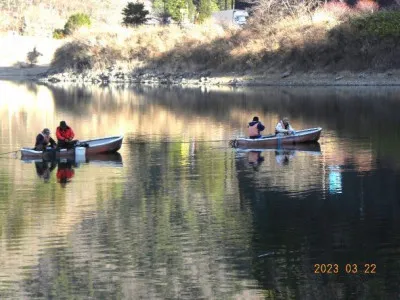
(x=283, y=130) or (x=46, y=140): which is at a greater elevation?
(x=283, y=130)

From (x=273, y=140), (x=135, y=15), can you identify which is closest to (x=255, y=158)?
(x=273, y=140)

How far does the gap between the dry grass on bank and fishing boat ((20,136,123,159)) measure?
47840 mm

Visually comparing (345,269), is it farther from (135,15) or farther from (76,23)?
(76,23)

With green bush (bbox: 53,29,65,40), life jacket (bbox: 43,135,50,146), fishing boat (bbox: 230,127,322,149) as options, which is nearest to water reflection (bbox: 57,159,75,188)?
life jacket (bbox: 43,135,50,146)

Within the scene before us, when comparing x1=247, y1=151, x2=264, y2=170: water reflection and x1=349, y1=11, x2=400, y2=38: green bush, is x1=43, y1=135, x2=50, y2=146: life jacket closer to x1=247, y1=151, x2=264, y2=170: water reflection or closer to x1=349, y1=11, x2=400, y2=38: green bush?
x1=247, y1=151, x2=264, y2=170: water reflection

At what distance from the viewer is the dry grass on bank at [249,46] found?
8619cm

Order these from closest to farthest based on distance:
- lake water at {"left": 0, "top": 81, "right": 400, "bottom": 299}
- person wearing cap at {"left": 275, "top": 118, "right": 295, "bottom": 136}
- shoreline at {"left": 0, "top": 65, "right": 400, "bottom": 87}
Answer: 1. lake water at {"left": 0, "top": 81, "right": 400, "bottom": 299}
2. person wearing cap at {"left": 275, "top": 118, "right": 295, "bottom": 136}
3. shoreline at {"left": 0, "top": 65, "right": 400, "bottom": 87}

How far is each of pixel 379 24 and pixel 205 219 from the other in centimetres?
6403

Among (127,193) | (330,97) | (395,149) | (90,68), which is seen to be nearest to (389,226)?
(127,193)

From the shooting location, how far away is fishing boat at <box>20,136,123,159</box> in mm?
38531

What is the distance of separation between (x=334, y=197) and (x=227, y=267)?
8.69 metres

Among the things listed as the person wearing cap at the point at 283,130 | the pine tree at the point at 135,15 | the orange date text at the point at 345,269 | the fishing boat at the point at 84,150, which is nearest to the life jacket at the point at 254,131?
the person wearing cap at the point at 283,130

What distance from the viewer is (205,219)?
84.5ft

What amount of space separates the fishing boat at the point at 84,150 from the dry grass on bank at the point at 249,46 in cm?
4784
